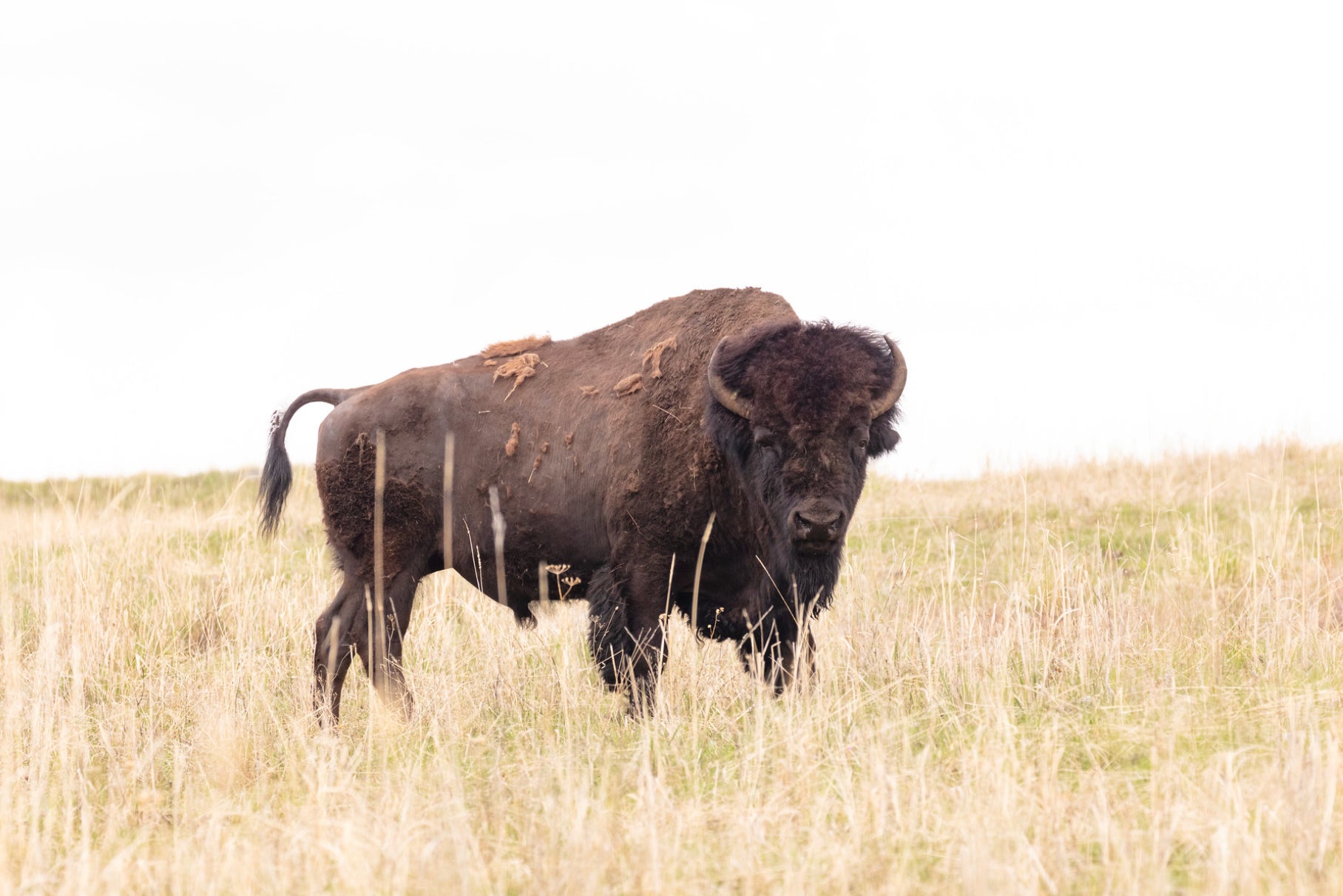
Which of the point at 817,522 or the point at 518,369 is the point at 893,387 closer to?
the point at 817,522

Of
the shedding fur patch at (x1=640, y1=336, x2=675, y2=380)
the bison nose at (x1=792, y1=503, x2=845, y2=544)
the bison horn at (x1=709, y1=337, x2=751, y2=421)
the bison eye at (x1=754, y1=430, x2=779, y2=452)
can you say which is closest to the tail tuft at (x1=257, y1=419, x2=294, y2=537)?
the shedding fur patch at (x1=640, y1=336, x2=675, y2=380)

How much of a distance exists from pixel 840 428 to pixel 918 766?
2.00 meters

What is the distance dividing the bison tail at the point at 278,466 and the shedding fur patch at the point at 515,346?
889mm

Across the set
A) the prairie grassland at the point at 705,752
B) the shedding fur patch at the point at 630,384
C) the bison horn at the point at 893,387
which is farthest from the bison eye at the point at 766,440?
the prairie grassland at the point at 705,752

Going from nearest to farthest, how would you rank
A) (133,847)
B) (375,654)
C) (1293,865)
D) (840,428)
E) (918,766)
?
(1293,865), (133,847), (918,766), (840,428), (375,654)

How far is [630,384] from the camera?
6629mm

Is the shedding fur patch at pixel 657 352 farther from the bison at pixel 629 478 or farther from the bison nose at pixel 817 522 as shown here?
the bison nose at pixel 817 522

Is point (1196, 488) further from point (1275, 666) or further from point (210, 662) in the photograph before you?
point (210, 662)

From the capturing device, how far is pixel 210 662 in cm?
826

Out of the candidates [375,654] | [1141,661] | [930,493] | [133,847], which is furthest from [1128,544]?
[133,847]

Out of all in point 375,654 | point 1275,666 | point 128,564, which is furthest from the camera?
point 128,564

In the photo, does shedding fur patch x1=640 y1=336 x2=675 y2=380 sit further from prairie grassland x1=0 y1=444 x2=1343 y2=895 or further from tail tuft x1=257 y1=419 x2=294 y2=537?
tail tuft x1=257 y1=419 x2=294 y2=537

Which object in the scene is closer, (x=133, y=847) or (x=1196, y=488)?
(x=133, y=847)

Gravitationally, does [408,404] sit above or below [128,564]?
above
